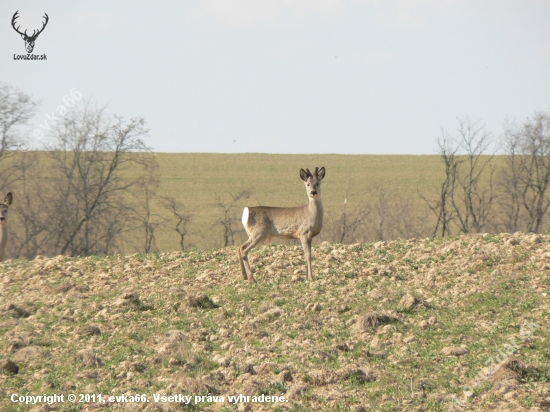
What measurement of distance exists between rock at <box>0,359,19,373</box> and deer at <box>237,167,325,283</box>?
15.9 ft

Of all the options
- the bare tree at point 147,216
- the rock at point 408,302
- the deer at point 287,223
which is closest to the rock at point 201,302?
the deer at point 287,223

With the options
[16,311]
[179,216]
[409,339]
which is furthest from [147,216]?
[409,339]

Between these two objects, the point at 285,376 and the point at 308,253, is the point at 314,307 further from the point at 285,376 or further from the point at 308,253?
the point at 285,376

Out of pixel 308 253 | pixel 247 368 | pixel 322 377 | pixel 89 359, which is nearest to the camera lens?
pixel 322 377

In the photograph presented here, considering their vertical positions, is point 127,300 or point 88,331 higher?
point 127,300

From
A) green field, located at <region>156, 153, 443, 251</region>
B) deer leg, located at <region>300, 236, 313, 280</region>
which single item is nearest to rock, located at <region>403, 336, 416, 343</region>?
deer leg, located at <region>300, 236, 313, 280</region>

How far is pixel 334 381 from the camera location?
941cm

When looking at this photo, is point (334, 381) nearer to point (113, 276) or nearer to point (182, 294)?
point (182, 294)

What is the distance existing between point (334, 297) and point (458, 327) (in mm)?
2383

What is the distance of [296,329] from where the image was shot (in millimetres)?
11312

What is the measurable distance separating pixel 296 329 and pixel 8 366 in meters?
4.22

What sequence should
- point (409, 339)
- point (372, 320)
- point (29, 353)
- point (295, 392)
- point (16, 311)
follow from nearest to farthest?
1. point (295, 392)
2. point (409, 339)
3. point (29, 353)
4. point (372, 320)
5. point (16, 311)

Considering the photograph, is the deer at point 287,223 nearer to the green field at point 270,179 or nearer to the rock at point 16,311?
the rock at point 16,311

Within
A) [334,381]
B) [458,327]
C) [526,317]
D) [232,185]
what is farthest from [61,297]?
[232,185]
